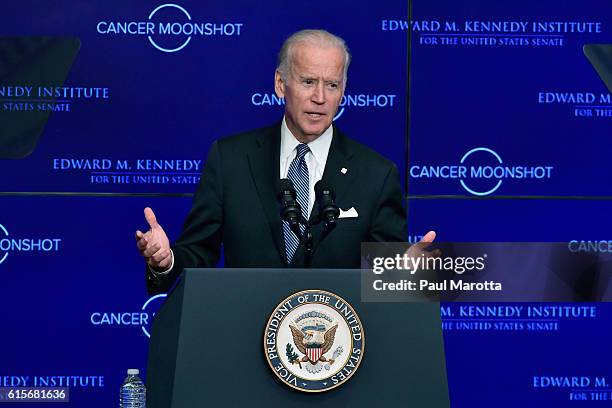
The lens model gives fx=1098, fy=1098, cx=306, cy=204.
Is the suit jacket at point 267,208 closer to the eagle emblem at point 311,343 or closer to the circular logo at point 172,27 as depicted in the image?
the eagle emblem at point 311,343

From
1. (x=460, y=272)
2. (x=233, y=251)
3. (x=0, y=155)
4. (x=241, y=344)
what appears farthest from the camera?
(x=0, y=155)

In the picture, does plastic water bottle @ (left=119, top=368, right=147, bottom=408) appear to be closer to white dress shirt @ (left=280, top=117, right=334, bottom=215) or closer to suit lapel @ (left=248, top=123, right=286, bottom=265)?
suit lapel @ (left=248, top=123, right=286, bottom=265)

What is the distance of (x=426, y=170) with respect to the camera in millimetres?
5328

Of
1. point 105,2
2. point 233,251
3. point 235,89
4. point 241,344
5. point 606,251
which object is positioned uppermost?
point 105,2

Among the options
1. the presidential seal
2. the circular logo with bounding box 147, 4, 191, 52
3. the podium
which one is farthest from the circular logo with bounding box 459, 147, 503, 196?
the presidential seal

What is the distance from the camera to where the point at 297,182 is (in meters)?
3.76

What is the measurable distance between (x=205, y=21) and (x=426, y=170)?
1.29 meters

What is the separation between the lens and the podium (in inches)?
102

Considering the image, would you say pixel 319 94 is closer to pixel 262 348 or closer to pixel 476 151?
pixel 262 348

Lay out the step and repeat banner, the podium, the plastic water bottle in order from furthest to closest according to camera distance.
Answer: the step and repeat banner, the plastic water bottle, the podium

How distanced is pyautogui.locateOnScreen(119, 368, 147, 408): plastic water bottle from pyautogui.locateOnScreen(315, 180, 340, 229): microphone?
70 cm

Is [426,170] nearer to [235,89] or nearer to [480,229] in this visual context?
[480,229]

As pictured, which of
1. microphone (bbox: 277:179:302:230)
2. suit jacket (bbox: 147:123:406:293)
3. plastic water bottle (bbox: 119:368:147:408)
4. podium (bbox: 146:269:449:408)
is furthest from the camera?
suit jacket (bbox: 147:123:406:293)

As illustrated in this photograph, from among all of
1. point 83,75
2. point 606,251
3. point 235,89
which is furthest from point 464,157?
point 83,75
